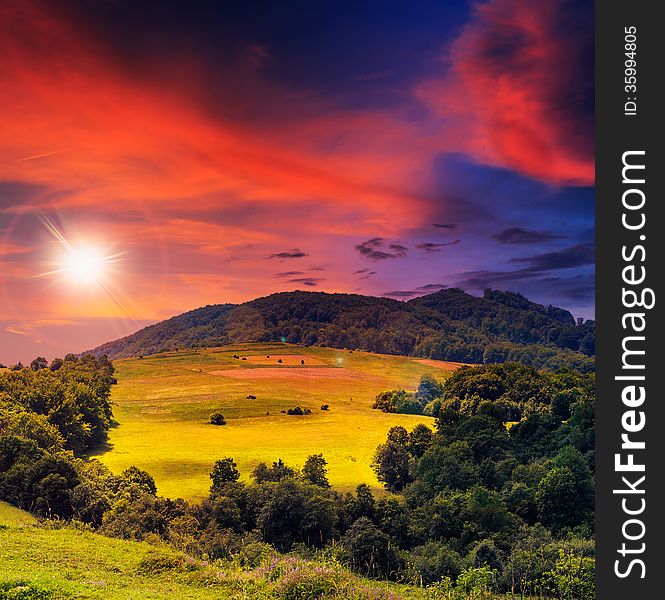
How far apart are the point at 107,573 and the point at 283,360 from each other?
111 m

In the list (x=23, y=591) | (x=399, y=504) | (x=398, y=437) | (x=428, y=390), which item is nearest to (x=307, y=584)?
(x=23, y=591)

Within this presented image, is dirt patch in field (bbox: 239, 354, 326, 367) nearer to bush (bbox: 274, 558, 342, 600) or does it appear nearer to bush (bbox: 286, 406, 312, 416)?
bush (bbox: 286, 406, 312, 416)

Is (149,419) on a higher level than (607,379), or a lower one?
lower

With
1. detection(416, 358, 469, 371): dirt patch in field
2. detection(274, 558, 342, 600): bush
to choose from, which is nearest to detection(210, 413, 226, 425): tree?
detection(416, 358, 469, 371): dirt patch in field

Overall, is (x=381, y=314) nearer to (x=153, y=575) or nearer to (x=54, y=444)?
(x=54, y=444)

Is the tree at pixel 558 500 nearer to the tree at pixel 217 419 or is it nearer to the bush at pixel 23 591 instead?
the bush at pixel 23 591

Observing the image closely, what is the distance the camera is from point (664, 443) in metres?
11.1

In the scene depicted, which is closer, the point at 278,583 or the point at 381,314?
the point at 278,583

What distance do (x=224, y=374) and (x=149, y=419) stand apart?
2887 centimetres

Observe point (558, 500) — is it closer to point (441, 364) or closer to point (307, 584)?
point (307, 584)

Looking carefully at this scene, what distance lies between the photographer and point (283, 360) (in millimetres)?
131875

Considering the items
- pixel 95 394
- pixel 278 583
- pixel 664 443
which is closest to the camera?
pixel 664 443

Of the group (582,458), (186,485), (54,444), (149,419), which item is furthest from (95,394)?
(582,458)

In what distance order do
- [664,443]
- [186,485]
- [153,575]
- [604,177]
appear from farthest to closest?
[186,485]
[153,575]
[604,177]
[664,443]
